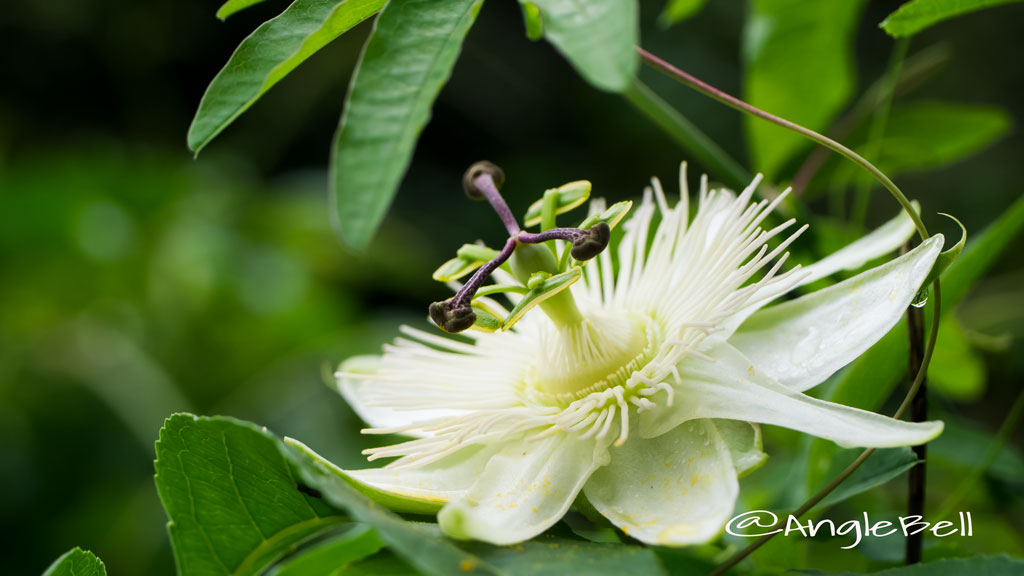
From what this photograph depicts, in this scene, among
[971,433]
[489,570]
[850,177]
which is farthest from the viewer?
[850,177]

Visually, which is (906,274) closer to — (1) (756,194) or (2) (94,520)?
(1) (756,194)

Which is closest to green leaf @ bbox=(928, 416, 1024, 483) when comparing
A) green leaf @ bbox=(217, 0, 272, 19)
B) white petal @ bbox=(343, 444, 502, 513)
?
white petal @ bbox=(343, 444, 502, 513)

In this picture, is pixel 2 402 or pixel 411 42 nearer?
pixel 411 42

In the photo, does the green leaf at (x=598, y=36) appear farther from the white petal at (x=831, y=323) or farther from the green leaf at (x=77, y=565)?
the green leaf at (x=77, y=565)

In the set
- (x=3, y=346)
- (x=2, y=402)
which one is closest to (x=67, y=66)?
(x=3, y=346)

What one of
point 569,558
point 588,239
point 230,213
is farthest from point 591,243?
point 230,213

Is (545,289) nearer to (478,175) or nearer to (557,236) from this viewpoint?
(557,236)
